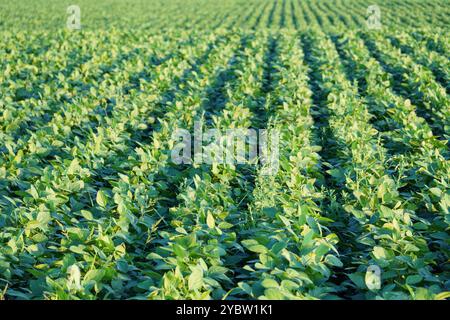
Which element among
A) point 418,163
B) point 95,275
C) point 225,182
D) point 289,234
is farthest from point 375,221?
point 95,275

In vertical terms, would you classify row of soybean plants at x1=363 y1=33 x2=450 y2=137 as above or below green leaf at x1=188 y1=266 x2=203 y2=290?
above

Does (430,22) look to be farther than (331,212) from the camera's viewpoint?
Yes

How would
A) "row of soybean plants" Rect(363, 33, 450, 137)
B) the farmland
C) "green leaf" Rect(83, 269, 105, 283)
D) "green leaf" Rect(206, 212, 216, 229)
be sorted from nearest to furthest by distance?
"green leaf" Rect(83, 269, 105, 283)
the farmland
"green leaf" Rect(206, 212, 216, 229)
"row of soybean plants" Rect(363, 33, 450, 137)

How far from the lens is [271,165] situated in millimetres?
4254

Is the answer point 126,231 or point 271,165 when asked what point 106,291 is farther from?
point 271,165

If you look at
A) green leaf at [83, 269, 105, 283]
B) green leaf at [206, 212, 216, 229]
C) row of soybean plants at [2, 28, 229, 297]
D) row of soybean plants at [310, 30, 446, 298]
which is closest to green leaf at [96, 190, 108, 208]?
row of soybean plants at [2, 28, 229, 297]

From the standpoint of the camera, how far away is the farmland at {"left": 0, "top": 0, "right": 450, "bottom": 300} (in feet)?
9.76

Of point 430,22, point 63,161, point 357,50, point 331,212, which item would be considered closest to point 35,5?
point 430,22

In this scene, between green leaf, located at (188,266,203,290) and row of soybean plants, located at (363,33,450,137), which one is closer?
green leaf, located at (188,266,203,290)

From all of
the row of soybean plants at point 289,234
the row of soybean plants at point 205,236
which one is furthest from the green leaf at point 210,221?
the row of soybean plants at point 289,234

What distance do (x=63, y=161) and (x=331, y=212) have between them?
2461mm

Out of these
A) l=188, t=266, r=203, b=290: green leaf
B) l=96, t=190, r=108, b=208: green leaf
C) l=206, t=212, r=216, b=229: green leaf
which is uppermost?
l=96, t=190, r=108, b=208: green leaf

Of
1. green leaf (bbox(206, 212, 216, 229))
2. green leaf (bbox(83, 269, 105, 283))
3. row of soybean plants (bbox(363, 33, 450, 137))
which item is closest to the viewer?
green leaf (bbox(83, 269, 105, 283))

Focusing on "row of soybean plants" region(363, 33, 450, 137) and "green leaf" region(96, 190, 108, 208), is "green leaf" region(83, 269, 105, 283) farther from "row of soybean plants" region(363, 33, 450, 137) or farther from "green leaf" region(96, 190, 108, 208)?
"row of soybean plants" region(363, 33, 450, 137)
